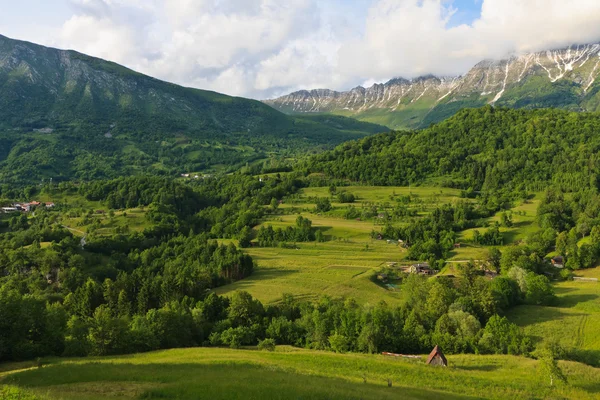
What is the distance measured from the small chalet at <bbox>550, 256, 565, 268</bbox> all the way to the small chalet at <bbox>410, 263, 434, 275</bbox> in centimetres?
2532

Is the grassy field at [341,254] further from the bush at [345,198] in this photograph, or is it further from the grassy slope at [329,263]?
the bush at [345,198]

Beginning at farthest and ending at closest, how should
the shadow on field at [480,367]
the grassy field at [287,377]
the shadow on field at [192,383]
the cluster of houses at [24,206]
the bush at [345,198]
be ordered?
1. the bush at [345,198]
2. the cluster of houses at [24,206]
3. the shadow on field at [480,367]
4. the grassy field at [287,377]
5. the shadow on field at [192,383]

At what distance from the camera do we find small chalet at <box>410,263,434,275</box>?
8119cm

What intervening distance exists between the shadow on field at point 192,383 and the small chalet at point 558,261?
2655 inches

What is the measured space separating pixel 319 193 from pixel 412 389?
121 m

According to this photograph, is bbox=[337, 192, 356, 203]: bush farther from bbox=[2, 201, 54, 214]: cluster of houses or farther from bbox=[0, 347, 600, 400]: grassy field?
bbox=[0, 347, 600, 400]: grassy field

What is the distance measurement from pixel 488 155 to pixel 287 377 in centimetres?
15948

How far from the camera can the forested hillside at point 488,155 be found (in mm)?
140500

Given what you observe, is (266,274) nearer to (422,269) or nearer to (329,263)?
(329,263)

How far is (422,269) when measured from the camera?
271 ft

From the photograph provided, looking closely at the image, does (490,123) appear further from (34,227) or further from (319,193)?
(34,227)

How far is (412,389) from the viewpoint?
29.1 metres

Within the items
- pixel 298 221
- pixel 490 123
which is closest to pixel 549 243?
pixel 298 221

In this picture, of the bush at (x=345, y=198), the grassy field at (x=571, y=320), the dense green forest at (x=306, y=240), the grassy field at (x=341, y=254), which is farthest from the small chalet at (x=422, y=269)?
the bush at (x=345, y=198)
